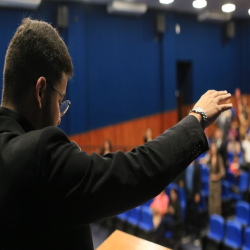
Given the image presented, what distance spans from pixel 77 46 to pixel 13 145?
8.86 feet

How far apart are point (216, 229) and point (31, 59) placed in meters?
1.65

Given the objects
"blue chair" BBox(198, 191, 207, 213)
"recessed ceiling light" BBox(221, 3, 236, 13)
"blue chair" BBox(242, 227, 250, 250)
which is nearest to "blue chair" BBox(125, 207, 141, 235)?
"blue chair" BBox(198, 191, 207, 213)

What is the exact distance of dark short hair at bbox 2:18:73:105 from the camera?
0.29 metres

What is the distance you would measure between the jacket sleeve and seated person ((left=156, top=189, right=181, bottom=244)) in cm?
158

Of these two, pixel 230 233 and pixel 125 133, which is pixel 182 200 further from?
pixel 125 133

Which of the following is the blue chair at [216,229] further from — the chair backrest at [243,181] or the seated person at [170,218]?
the chair backrest at [243,181]

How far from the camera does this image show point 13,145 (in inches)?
10.3

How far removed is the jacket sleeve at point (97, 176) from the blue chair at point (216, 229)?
1.57 m

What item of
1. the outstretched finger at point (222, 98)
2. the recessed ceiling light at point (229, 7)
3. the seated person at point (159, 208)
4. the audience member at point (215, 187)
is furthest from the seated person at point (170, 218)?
the outstretched finger at point (222, 98)

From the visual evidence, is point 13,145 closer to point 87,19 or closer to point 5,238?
point 5,238

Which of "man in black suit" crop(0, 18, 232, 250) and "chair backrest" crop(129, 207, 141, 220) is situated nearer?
"man in black suit" crop(0, 18, 232, 250)

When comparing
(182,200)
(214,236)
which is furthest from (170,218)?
(182,200)

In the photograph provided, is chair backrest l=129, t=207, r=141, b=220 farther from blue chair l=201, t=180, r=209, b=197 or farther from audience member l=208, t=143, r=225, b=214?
blue chair l=201, t=180, r=209, b=197

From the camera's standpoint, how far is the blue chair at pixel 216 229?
1.69m
